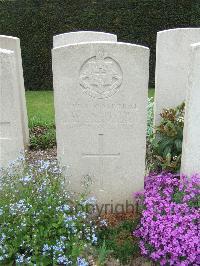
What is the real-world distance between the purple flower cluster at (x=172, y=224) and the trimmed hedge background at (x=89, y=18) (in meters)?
7.16

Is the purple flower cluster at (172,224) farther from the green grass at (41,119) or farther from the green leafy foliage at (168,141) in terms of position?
the green grass at (41,119)

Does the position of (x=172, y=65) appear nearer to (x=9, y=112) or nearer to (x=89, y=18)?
(x=9, y=112)

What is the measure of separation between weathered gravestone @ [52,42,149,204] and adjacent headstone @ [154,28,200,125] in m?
1.44

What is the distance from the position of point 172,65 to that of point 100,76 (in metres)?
1.73

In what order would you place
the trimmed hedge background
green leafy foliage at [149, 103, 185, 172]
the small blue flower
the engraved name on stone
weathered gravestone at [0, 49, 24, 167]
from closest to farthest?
the small blue flower
the engraved name on stone
weathered gravestone at [0, 49, 24, 167]
green leafy foliage at [149, 103, 185, 172]
the trimmed hedge background

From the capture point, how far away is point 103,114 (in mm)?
3967

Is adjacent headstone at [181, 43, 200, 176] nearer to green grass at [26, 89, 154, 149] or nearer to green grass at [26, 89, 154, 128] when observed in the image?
green grass at [26, 89, 154, 149]

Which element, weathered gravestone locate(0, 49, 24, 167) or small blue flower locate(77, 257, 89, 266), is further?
weathered gravestone locate(0, 49, 24, 167)

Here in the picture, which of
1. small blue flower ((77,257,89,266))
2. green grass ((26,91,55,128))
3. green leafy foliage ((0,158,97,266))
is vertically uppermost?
green grass ((26,91,55,128))

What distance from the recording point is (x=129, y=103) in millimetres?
3910

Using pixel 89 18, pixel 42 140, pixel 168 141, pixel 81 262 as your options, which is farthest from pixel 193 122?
pixel 89 18


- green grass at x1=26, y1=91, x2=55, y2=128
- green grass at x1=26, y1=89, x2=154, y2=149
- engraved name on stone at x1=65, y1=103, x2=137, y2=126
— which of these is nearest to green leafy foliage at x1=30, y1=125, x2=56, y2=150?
green grass at x1=26, y1=89, x2=154, y2=149

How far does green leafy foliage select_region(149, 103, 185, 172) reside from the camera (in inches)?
184

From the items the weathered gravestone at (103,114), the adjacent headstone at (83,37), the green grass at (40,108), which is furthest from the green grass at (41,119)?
the weathered gravestone at (103,114)
